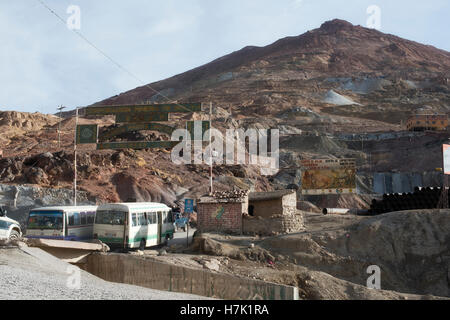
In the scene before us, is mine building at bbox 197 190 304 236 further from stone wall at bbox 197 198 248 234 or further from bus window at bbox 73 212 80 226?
bus window at bbox 73 212 80 226

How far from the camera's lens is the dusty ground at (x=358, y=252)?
16641 mm

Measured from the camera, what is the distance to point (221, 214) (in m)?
20.4

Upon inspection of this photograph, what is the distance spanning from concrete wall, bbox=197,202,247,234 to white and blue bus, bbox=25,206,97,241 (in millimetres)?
5345

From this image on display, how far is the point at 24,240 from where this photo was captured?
1455 cm

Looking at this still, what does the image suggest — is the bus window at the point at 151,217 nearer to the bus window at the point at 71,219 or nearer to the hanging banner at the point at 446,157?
the bus window at the point at 71,219

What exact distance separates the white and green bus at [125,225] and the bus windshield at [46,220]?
5.22 ft

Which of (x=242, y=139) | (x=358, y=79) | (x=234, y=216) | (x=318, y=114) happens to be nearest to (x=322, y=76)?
(x=358, y=79)

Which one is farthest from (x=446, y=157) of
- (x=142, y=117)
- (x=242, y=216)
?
(x=142, y=117)

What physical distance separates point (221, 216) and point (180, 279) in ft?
24.5

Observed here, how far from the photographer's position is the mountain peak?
511ft

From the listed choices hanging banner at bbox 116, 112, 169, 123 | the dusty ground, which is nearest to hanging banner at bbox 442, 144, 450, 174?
the dusty ground

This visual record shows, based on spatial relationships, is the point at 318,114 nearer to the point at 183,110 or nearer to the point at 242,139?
the point at 242,139

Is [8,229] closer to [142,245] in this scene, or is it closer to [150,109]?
[142,245]
